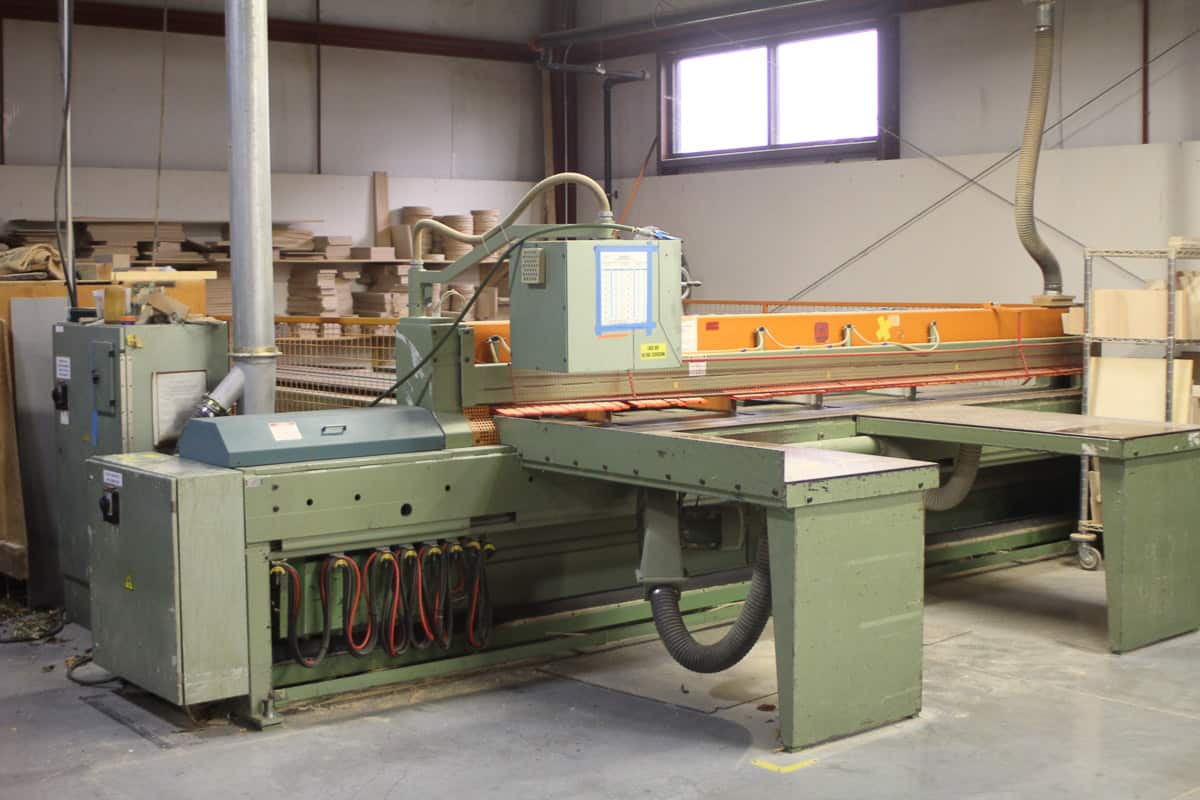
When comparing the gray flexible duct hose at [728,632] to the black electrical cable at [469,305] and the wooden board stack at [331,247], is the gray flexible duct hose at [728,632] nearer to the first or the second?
the black electrical cable at [469,305]

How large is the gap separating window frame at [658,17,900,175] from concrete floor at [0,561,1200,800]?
17.6ft

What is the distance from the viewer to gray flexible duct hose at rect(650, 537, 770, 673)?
137 inches

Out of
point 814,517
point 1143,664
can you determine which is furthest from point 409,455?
point 1143,664

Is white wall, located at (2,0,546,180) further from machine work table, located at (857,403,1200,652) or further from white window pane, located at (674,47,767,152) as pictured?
machine work table, located at (857,403,1200,652)

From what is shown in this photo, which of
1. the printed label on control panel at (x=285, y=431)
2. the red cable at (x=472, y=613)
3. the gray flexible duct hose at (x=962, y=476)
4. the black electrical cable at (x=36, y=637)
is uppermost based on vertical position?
the printed label on control panel at (x=285, y=431)

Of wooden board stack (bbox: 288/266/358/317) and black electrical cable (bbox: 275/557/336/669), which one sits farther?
wooden board stack (bbox: 288/266/358/317)

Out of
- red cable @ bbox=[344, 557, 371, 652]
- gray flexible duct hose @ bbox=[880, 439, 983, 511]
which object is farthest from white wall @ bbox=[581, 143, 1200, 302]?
red cable @ bbox=[344, 557, 371, 652]

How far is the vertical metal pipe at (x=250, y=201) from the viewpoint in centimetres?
406

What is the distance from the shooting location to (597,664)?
13.8ft

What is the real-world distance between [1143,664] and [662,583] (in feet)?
5.24

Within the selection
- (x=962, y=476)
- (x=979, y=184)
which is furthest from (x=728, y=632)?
(x=979, y=184)

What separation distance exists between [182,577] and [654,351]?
1459 mm

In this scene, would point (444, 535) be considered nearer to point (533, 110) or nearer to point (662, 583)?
point (662, 583)

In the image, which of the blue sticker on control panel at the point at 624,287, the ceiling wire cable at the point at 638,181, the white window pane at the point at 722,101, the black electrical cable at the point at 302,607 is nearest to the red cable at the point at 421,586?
the black electrical cable at the point at 302,607
